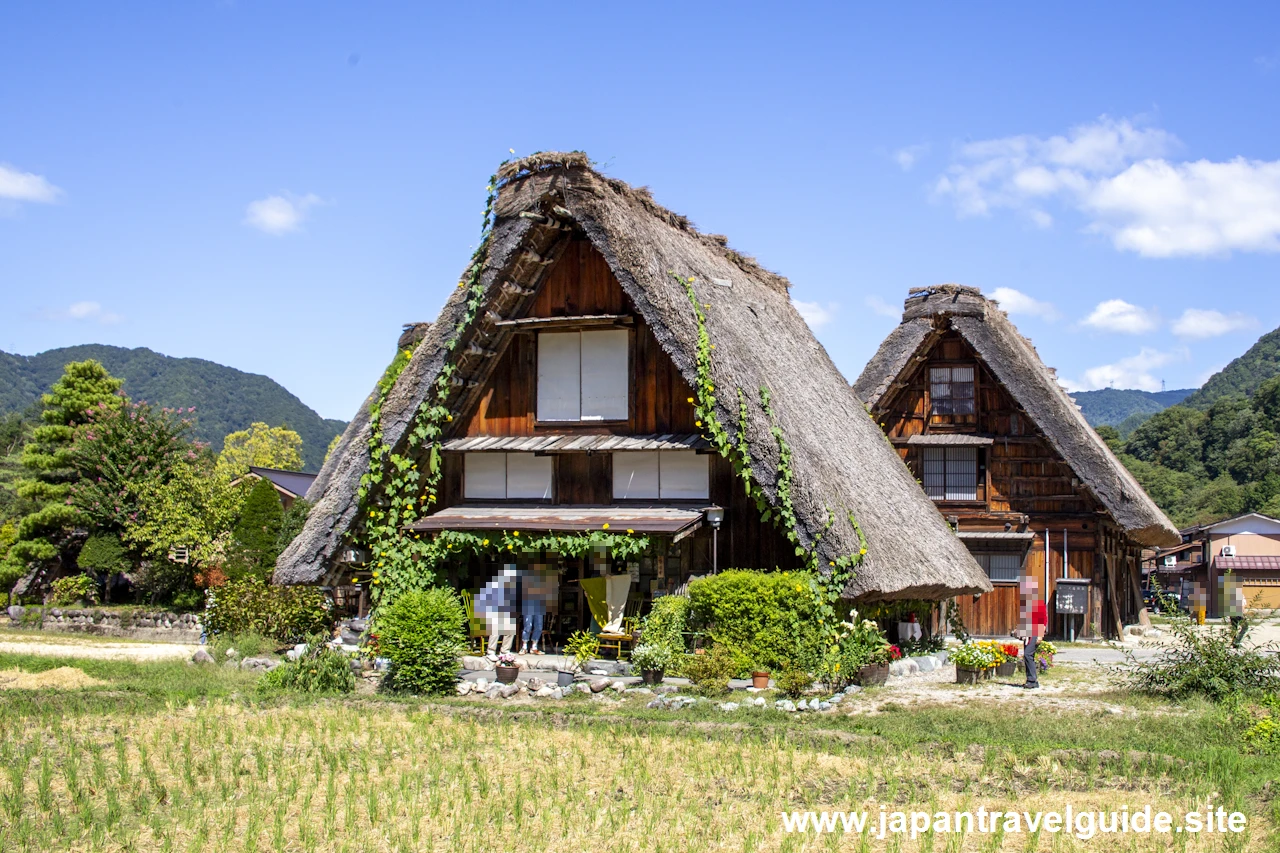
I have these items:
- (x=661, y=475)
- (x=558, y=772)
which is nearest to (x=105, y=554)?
(x=661, y=475)

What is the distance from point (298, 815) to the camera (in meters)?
9.05

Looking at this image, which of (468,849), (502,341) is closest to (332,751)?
(468,849)

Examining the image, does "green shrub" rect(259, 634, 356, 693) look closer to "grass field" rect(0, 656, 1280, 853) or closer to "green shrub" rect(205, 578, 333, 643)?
"grass field" rect(0, 656, 1280, 853)

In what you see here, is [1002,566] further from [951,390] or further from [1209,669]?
[1209,669]

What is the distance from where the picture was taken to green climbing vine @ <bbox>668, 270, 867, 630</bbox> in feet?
52.0

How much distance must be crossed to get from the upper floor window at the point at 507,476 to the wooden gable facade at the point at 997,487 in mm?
11665

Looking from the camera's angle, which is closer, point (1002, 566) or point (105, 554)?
point (1002, 566)

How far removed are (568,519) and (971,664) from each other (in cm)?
630

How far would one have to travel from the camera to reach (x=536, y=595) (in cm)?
1903

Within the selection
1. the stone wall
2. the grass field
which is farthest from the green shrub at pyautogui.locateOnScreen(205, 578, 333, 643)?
the grass field

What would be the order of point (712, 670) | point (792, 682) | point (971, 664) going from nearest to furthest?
1. point (792, 682)
2. point (712, 670)
3. point (971, 664)

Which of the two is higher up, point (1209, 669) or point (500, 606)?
point (500, 606)

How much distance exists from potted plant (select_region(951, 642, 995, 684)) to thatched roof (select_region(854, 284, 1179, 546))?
34.1ft

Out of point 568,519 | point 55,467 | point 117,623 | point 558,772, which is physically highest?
point 55,467
